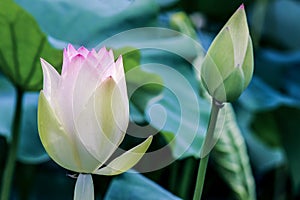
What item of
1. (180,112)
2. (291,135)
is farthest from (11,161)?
(291,135)

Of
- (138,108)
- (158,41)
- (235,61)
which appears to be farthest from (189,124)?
(235,61)

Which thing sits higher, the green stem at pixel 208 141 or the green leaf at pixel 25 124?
the green stem at pixel 208 141

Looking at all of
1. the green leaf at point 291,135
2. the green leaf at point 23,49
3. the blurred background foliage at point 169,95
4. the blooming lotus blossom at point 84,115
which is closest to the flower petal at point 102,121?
the blooming lotus blossom at point 84,115

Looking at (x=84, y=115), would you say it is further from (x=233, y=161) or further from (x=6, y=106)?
(x=6, y=106)

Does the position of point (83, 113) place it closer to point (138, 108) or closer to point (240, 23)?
point (240, 23)

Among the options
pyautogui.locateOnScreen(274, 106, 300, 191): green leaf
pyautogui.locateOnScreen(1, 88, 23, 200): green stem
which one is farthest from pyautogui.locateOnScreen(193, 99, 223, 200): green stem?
pyautogui.locateOnScreen(274, 106, 300, 191): green leaf

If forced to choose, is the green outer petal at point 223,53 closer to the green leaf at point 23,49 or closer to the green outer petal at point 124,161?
the green outer petal at point 124,161

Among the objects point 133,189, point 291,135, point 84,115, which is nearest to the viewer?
point 84,115
